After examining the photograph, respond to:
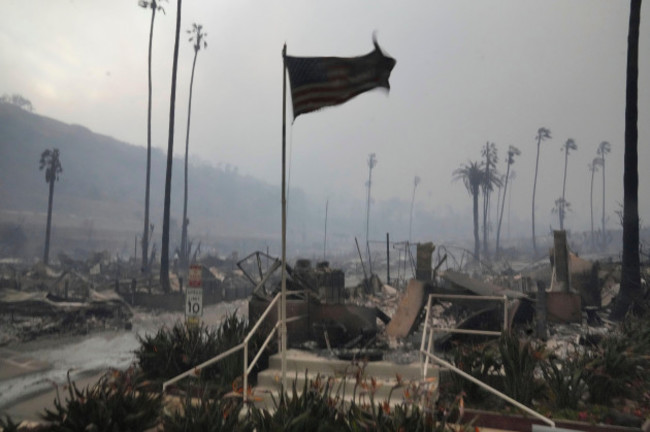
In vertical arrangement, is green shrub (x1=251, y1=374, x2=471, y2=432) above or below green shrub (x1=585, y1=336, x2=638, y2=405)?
above

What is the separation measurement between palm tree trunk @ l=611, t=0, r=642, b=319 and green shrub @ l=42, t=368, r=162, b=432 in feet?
40.9

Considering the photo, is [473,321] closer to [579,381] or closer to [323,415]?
[579,381]

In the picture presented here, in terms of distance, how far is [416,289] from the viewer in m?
10.1

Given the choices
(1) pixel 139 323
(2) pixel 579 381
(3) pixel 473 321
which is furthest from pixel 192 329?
(1) pixel 139 323

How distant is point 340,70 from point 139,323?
1190cm

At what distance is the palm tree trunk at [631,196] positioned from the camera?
41.4 ft

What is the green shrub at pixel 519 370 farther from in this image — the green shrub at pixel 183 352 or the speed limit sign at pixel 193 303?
the speed limit sign at pixel 193 303

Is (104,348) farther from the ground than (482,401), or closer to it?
closer to it

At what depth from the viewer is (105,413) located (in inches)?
183

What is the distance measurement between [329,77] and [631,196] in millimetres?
10854

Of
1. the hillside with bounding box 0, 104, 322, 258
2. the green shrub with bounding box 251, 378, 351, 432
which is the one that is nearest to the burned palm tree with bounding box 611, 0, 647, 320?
the green shrub with bounding box 251, 378, 351, 432

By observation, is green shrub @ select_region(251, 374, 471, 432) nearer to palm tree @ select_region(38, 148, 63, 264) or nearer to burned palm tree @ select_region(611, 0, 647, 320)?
burned palm tree @ select_region(611, 0, 647, 320)

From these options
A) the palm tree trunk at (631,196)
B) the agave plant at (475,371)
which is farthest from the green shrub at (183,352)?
the palm tree trunk at (631,196)

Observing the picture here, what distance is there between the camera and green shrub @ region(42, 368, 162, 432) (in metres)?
4.59
